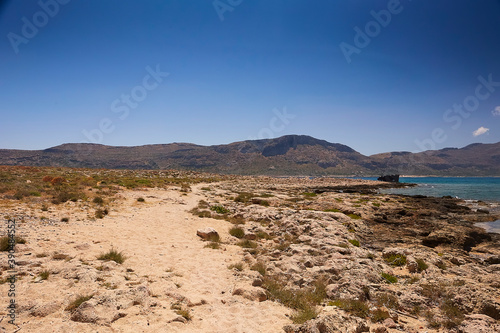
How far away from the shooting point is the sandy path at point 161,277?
5.53 meters

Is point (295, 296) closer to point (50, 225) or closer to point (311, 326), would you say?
point (311, 326)

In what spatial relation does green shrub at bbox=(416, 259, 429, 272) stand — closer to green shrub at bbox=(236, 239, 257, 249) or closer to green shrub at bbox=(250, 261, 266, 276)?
green shrub at bbox=(250, 261, 266, 276)

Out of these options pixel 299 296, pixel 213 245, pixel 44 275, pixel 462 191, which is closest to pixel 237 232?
pixel 213 245

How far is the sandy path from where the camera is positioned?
5.53 m

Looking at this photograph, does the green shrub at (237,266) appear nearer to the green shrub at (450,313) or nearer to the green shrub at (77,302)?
the green shrub at (77,302)

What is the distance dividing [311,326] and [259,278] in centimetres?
300

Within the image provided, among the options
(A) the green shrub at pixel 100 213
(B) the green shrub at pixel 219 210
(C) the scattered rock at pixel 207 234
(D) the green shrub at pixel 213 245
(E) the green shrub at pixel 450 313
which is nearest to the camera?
(E) the green shrub at pixel 450 313

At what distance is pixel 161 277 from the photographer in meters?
7.89

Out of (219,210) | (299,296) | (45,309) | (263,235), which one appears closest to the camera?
(45,309)

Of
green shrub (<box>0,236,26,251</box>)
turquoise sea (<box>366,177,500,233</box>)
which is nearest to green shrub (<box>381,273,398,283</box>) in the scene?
green shrub (<box>0,236,26,251</box>)

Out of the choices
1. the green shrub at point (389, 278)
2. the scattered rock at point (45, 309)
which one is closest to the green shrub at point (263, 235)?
the green shrub at point (389, 278)

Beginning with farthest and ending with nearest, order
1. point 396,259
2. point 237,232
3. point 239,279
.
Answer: point 237,232, point 396,259, point 239,279

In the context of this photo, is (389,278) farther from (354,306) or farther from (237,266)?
(237,266)

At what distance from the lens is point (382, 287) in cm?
816
